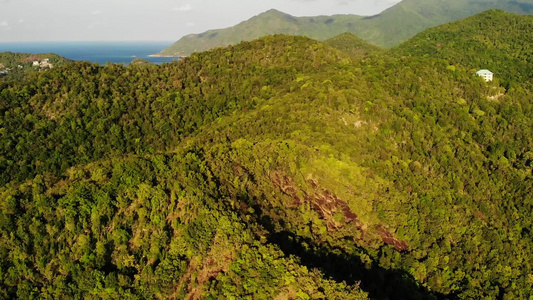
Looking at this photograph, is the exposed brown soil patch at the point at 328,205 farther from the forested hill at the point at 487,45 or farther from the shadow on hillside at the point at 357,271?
the forested hill at the point at 487,45

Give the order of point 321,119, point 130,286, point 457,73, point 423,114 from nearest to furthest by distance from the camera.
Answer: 1. point 130,286
2. point 321,119
3. point 423,114
4. point 457,73

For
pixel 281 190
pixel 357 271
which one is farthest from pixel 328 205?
pixel 357 271

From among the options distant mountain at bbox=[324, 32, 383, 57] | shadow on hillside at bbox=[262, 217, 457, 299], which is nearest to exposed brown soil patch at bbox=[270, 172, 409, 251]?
shadow on hillside at bbox=[262, 217, 457, 299]

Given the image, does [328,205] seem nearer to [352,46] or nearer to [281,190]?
[281,190]

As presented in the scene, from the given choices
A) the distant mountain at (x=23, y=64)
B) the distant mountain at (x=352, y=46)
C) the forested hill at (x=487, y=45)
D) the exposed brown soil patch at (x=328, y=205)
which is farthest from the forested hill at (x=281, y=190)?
the distant mountain at (x=352, y=46)

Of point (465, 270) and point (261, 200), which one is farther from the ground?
point (261, 200)

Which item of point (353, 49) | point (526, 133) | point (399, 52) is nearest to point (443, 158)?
point (526, 133)

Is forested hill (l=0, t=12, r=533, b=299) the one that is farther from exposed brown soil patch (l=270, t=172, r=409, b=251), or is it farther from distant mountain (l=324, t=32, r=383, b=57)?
distant mountain (l=324, t=32, r=383, b=57)

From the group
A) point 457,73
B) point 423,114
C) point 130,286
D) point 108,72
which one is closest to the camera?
point 130,286

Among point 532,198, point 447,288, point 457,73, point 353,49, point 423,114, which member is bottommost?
point 447,288

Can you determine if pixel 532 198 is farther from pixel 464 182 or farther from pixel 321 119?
pixel 321 119
